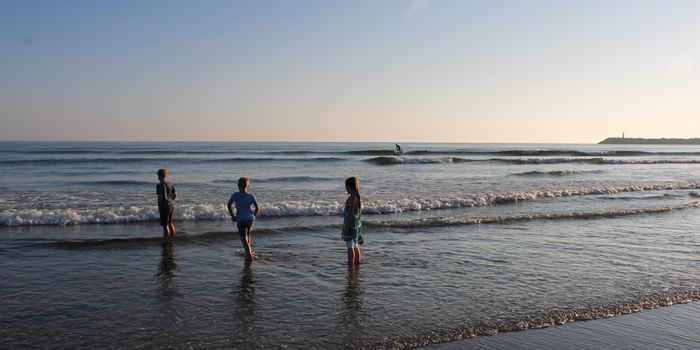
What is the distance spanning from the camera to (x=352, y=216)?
8406 millimetres

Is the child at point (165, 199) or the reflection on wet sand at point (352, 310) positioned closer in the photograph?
the reflection on wet sand at point (352, 310)

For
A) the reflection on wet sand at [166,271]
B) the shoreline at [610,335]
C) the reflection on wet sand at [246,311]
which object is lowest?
the reflection on wet sand at [166,271]

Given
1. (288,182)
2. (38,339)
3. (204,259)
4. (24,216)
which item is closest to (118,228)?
(24,216)

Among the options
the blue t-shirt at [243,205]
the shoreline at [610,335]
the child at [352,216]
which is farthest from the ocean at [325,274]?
the blue t-shirt at [243,205]

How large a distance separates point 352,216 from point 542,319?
3.25 meters

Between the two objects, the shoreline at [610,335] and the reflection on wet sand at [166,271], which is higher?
the shoreline at [610,335]

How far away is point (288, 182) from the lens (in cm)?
2680

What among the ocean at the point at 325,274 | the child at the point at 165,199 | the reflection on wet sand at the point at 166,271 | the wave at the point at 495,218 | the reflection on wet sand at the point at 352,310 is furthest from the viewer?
the wave at the point at 495,218

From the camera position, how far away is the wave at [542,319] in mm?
5516

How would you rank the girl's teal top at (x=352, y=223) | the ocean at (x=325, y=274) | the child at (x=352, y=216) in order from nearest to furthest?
the ocean at (x=325, y=274), the child at (x=352, y=216), the girl's teal top at (x=352, y=223)

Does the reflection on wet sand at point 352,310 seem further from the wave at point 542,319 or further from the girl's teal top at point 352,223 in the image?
the girl's teal top at point 352,223

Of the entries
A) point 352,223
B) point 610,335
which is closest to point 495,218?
point 352,223

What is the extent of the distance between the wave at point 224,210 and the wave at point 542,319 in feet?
31.3

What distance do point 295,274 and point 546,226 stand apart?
775 centimetres
